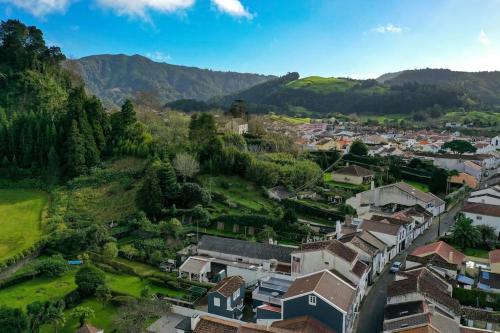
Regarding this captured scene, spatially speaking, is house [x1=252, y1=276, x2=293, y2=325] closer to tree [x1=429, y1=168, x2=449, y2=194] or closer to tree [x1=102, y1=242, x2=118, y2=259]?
tree [x1=102, y1=242, x2=118, y2=259]

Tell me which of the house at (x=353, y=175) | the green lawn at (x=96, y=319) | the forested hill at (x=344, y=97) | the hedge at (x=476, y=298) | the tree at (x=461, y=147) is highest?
the forested hill at (x=344, y=97)

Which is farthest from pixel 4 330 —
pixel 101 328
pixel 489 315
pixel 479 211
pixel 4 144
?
pixel 479 211

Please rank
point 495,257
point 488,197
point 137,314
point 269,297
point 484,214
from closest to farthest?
point 137,314
point 269,297
point 495,257
point 484,214
point 488,197

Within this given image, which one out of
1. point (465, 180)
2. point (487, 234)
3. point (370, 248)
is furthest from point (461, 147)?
point (370, 248)

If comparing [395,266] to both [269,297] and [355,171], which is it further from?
[355,171]

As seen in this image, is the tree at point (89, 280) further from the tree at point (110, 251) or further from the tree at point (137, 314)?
the tree at point (110, 251)

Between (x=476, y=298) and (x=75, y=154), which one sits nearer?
(x=476, y=298)

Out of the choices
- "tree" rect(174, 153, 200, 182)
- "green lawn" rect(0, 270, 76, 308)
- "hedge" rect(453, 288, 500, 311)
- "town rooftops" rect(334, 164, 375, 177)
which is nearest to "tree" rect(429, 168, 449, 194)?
"town rooftops" rect(334, 164, 375, 177)

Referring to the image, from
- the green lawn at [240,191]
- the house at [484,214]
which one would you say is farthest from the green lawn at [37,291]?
the house at [484,214]
